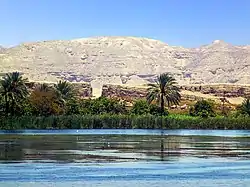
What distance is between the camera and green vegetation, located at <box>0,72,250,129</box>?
363ft

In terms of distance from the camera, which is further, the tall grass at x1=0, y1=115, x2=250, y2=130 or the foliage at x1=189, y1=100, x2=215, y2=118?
the foliage at x1=189, y1=100, x2=215, y2=118

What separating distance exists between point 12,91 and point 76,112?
17941 millimetres

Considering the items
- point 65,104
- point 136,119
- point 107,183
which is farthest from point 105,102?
point 107,183

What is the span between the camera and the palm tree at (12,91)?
114 metres

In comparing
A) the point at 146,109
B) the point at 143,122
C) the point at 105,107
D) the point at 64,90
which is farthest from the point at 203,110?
the point at 64,90

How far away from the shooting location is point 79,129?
112250 millimetres

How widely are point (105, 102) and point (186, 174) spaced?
106 m

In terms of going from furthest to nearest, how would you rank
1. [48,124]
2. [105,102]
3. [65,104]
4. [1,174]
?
[105,102] < [65,104] < [48,124] < [1,174]

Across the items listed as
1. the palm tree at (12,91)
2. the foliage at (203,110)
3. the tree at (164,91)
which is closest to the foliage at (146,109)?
the tree at (164,91)

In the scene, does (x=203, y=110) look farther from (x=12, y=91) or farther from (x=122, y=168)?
(x=122, y=168)

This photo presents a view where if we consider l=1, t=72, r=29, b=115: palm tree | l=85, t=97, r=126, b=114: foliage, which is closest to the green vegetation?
l=1, t=72, r=29, b=115: palm tree

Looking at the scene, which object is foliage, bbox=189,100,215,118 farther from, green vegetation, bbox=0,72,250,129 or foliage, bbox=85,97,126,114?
foliage, bbox=85,97,126,114

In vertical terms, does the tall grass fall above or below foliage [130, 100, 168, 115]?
below

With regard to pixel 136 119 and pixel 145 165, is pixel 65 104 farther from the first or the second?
pixel 145 165
